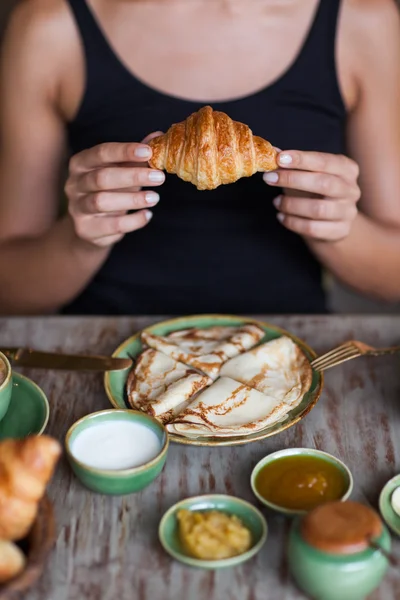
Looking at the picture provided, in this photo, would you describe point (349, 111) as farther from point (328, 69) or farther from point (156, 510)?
point (156, 510)

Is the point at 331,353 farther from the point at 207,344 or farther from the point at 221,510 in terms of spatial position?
the point at 221,510

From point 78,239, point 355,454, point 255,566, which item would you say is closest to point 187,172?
point 78,239

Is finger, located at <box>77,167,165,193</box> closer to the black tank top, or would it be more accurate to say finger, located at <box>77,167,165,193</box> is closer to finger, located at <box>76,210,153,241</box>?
finger, located at <box>76,210,153,241</box>

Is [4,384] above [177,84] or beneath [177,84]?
beneath

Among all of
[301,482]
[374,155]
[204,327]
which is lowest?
[204,327]

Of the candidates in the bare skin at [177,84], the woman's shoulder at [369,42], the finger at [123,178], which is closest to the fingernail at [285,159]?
the finger at [123,178]

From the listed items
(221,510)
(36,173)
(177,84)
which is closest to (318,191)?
(177,84)
